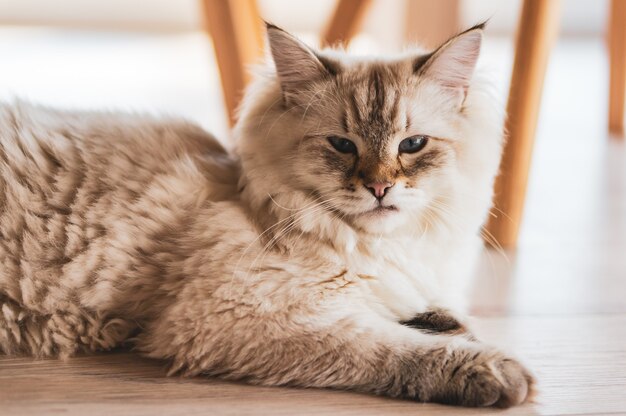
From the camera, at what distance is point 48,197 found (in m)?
1.34

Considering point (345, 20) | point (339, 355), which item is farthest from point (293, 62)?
point (345, 20)

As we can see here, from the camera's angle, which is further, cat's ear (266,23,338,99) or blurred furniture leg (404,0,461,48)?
blurred furniture leg (404,0,461,48)

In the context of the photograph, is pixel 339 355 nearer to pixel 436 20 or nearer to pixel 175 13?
pixel 436 20

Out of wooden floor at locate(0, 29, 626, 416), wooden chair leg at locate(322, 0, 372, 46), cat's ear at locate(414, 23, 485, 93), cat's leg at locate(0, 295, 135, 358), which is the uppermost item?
wooden chair leg at locate(322, 0, 372, 46)

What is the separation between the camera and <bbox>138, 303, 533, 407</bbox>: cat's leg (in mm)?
1134

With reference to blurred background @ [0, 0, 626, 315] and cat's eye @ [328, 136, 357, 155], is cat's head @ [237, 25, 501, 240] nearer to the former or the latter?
cat's eye @ [328, 136, 357, 155]

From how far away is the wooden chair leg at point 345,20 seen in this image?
7.91 feet

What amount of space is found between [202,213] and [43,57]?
382 cm

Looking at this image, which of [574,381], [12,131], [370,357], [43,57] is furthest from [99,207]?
[43,57]

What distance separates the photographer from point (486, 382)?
1119 millimetres

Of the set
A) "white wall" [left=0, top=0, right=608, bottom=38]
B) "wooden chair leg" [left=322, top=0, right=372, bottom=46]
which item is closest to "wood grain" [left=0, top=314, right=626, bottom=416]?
"wooden chair leg" [left=322, top=0, right=372, bottom=46]

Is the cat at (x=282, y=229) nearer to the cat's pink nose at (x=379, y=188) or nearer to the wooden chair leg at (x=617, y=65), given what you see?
the cat's pink nose at (x=379, y=188)

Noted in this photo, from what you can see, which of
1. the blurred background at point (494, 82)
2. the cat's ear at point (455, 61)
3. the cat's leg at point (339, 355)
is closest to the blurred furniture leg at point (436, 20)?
the blurred background at point (494, 82)

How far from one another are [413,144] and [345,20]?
1.25 m
